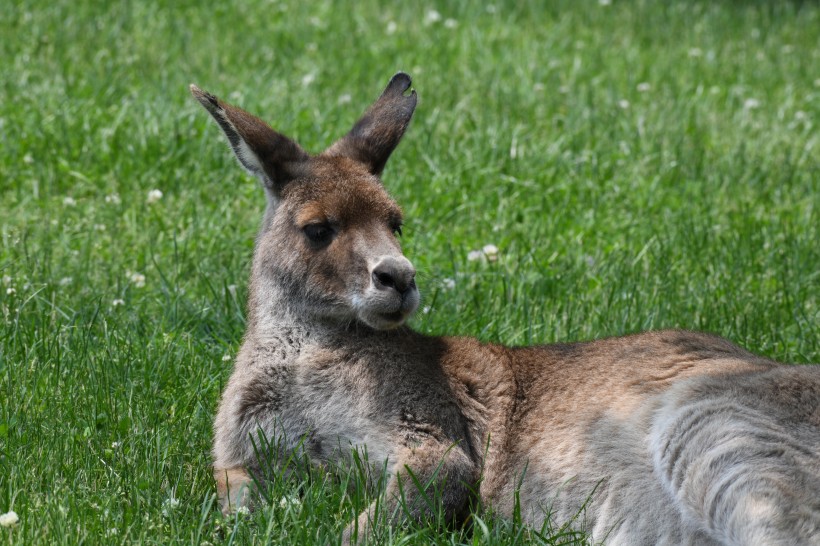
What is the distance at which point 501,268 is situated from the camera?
7.22m

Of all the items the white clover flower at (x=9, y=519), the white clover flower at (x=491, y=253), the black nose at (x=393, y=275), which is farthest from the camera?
the white clover flower at (x=491, y=253)

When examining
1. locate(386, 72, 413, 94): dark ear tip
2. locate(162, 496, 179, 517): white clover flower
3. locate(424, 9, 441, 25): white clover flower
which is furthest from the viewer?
locate(424, 9, 441, 25): white clover flower

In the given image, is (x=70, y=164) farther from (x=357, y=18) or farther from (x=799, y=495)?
(x=799, y=495)

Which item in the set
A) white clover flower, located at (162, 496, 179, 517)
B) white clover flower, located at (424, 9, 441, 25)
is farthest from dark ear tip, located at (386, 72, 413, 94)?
white clover flower, located at (424, 9, 441, 25)

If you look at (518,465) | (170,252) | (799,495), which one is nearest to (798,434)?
(799,495)

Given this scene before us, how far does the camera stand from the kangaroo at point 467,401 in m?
4.58

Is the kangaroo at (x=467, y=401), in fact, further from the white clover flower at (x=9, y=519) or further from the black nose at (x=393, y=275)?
the white clover flower at (x=9, y=519)

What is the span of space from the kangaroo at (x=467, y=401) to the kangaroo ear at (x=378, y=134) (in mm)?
176

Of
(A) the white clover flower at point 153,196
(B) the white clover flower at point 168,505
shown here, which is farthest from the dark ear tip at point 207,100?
(A) the white clover flower at point 153,196

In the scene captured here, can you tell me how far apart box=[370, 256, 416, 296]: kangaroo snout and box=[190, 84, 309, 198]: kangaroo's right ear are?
31.0 inches

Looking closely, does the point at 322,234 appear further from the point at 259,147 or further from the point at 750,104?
the point at 750,104

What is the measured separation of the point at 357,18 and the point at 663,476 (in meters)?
7.24

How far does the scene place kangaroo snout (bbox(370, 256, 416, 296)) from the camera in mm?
4984

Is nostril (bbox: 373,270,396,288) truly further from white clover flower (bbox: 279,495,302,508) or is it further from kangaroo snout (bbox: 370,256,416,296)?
white clover flower (bbox: 279,495,302,508)
